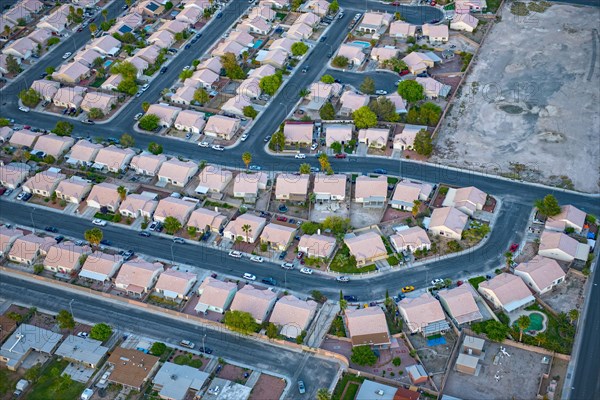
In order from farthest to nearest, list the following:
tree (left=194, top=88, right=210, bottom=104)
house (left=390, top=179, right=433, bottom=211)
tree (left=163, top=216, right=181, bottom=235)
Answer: tree (left=194, top=88, right=210, bottom=104) < house (left=390, top=179, right=433, bottom=211) < tree (left=163, top=216, right=181, bottom=235)

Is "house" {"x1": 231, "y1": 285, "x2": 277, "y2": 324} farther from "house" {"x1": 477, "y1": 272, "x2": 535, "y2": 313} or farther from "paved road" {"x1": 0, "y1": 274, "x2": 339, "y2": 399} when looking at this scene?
"house" {"x1": 477, "y1": 272, "x2": 535, "y2": 313}

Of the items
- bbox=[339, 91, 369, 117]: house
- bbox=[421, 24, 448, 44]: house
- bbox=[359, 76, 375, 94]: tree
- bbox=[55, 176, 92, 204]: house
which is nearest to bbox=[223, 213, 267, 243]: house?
bbox=[55, 176, 92, 204]: house

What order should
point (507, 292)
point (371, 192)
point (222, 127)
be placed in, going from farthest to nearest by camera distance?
point (222, 127), point (371, 192), point (507, 292)

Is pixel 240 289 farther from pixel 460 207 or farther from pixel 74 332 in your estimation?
pixel 460 207

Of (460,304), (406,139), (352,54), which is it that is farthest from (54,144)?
(460,304)

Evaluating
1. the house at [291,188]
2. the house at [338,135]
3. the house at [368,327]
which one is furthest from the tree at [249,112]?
the house at [368,327]

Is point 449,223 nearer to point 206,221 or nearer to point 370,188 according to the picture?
point 370,188

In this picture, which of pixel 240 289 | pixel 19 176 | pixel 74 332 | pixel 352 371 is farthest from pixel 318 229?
pixel 19 176

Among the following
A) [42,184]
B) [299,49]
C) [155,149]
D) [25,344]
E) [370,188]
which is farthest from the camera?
[299,49]
